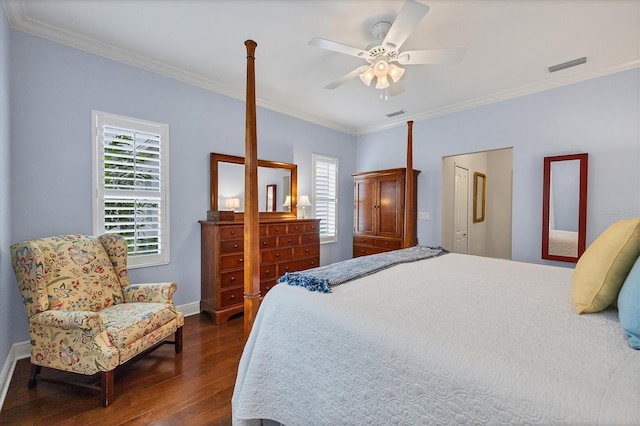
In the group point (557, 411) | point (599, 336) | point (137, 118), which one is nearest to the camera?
point (557, 411)

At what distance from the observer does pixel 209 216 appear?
3197 mm

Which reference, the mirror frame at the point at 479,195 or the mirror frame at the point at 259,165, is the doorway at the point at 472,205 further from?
the mirror frame at the point at 259,165

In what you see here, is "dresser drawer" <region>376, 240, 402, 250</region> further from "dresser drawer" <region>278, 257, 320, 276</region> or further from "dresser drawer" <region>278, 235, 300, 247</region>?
"dresser drawer" <region>278, 235, 300, 247</region>

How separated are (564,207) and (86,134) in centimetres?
496

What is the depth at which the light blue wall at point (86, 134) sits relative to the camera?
88.8 inches

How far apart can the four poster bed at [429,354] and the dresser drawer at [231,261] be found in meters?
1.44

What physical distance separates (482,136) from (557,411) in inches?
149

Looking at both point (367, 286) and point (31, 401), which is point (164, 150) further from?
point (367, 286)

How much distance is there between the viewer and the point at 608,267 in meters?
1.11

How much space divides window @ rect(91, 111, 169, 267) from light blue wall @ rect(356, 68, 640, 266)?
358 centimetres

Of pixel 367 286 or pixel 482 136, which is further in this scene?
pixel 482 136

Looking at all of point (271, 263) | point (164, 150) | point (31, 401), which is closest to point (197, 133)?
point (164, 150)

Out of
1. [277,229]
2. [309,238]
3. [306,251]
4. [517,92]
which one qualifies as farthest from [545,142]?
[277,229]

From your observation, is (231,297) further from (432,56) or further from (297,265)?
(432,56)
